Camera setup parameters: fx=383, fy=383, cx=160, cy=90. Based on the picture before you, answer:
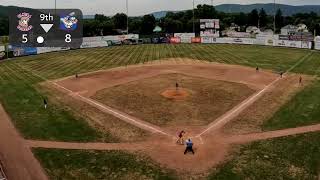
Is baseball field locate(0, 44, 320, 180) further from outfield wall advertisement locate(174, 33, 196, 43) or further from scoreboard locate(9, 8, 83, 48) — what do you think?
outfield wall advertisement locate(174, 33, 196, 43)

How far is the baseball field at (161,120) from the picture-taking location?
101 ft

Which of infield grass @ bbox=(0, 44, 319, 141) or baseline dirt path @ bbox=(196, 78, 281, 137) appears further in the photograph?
infield grass @ bbox=(0, 44, 319, 141)

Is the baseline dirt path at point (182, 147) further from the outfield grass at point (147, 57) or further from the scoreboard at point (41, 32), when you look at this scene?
the scoreboard at point (41, 32)

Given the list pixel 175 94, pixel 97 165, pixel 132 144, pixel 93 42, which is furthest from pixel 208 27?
pixel 97 165

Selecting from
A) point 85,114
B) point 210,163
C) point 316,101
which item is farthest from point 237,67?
point 210,163

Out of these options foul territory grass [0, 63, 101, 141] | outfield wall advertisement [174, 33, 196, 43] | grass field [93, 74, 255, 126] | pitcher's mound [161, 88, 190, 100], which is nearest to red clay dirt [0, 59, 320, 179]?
foul territory grass [0, 63, 101, 141]

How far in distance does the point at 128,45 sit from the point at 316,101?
245 ft

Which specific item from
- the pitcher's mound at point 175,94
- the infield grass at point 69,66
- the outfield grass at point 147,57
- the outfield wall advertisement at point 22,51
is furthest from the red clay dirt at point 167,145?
the outfield wall advertisement at point 22,51

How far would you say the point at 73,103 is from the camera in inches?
1937

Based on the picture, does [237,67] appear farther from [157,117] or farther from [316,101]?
[157,117]

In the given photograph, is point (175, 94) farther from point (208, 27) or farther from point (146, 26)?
point (146, 26)

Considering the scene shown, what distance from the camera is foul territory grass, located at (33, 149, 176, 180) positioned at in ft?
95.8

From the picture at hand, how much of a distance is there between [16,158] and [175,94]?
24896 millimetres

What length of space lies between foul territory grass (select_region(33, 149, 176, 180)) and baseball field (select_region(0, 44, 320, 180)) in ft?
0.27
